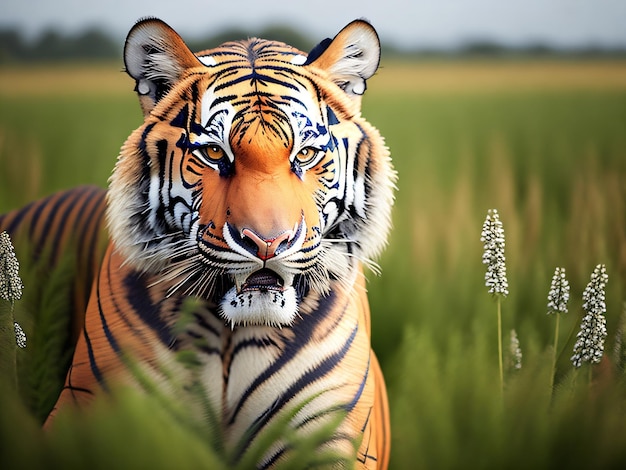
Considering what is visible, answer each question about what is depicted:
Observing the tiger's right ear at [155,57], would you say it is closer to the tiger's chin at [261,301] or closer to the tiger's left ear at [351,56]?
the tiger's left ear at [351,56]

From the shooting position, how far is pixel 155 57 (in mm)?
1566

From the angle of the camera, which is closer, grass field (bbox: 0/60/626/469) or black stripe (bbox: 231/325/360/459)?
grass field (bbox: 0/60/626/469)

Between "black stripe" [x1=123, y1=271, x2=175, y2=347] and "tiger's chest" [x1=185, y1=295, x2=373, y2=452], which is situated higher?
"black stripe" [x1=123, y1=271, x2=175, y2=347]

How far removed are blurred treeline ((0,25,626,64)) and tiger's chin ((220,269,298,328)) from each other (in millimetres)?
679

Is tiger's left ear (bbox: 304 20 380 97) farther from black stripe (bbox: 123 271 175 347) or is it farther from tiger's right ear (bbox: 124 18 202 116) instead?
black stripe (bbox: 123 271 175 347)

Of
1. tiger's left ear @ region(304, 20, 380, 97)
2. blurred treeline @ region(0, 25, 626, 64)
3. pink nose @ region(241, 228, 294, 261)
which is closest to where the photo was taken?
pink nose @ region(241, 228, 294, 261)

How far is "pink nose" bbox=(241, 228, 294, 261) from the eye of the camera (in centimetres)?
139

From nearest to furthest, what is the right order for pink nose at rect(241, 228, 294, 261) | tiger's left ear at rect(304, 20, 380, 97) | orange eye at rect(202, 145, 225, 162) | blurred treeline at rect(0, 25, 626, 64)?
pink nose at rect(241, 228, 294, 261), orange eye at rect(202, 145, 225, 162), tiger's left ear at rect(304, 20, 380, 97), blurred treeline at rect(0, 25, 626, 64)

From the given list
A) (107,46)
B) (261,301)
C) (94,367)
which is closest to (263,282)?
(261,301)

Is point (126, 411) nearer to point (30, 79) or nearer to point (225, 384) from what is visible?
point (225, 384)

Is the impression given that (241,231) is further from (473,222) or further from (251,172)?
(473,222)

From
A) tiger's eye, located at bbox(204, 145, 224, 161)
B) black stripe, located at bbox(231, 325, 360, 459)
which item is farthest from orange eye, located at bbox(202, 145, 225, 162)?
black stripe, located at bbox(231, 325, 360, 459)

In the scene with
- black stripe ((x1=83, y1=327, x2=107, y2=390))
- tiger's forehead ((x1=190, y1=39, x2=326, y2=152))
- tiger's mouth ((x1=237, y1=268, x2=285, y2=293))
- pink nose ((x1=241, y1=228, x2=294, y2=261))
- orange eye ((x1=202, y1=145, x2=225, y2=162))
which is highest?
tiger's forehead ((x1=190, y1=39, x2=326, y2=152))

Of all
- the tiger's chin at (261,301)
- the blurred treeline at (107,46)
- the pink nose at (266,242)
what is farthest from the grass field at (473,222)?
the pink nose at (266,242)
